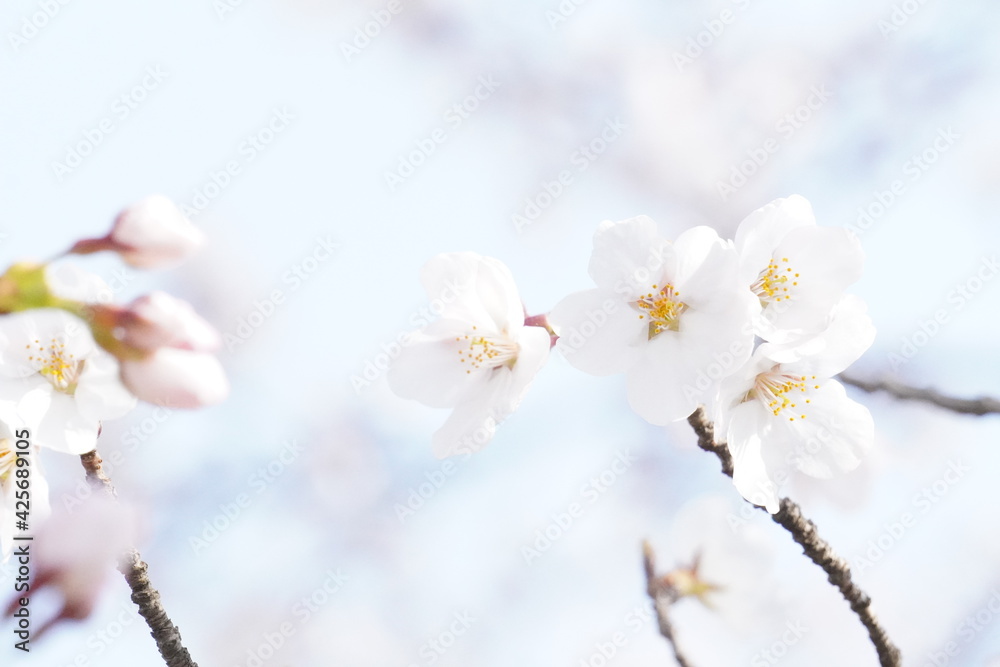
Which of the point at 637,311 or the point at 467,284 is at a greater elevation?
the point at 637,311

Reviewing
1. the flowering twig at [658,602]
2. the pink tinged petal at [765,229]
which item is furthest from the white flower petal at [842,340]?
the flowering twig at [658,602]

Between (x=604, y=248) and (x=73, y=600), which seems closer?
(x=73, y=600)

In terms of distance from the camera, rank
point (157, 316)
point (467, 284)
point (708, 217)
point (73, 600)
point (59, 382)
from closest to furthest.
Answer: point (157, 316), point (73, 600), point (59, 382), point (467, 284), point (708, 217)

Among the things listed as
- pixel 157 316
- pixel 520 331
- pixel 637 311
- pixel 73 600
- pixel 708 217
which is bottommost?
pixel 73 600

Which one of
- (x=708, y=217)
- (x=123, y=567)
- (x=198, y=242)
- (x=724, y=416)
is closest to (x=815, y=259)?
(x=724, y=416)

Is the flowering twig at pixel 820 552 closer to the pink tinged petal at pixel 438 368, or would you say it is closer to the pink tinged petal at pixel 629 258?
the pink tinged petal at pixel 629 258

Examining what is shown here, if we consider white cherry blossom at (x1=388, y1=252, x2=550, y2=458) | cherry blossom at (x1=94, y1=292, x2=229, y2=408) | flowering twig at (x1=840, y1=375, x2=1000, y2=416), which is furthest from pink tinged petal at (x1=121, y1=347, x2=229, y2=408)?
flowering twig at (x1=840, y1=375, x2=1000, y2=416)

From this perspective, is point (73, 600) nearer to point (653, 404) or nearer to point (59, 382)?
point (59, 382)

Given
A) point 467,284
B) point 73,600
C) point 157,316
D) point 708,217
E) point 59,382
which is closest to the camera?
point 157,316
